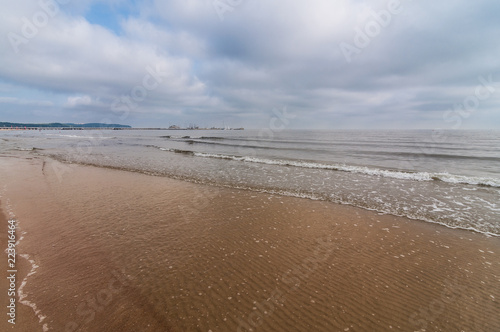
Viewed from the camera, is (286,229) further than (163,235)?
Yes

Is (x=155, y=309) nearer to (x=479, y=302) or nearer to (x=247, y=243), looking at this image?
(x=247, y=243)

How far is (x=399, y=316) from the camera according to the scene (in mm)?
3920

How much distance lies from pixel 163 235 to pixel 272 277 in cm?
371

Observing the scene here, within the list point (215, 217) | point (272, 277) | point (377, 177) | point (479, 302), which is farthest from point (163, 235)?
point (377, 177)

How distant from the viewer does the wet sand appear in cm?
375

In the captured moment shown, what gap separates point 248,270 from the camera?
5047 millimetres

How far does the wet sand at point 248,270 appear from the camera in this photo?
3.75 metres
